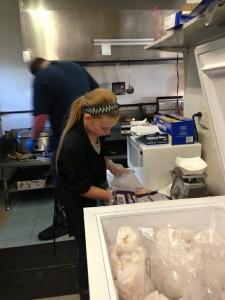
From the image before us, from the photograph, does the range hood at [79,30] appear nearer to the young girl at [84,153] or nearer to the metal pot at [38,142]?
the metal pot at [38,142]

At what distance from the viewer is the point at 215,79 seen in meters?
0.73

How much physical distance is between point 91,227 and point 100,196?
299 millimetres

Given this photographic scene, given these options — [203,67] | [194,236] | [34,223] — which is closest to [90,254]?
[194,236]

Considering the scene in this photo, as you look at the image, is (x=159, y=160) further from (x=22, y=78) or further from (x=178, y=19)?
(x=22, y=78)

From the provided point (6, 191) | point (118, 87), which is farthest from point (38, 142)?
point (118, 87)

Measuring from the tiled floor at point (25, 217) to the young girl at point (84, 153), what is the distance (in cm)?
104

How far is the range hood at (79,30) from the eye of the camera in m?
2.54

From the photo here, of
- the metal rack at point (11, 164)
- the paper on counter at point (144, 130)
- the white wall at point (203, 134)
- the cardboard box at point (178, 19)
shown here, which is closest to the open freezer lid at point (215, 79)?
the cardboard box at point (178, 19)

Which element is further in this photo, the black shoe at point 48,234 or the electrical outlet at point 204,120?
the black shoe at point 48,234

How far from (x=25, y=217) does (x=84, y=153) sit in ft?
5.29

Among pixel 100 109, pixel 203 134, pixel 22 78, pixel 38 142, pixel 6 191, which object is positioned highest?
pixel 22 78

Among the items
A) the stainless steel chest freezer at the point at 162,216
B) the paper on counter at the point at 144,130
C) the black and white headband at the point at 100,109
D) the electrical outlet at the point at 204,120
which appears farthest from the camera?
the paper on counter at the point at 144,130

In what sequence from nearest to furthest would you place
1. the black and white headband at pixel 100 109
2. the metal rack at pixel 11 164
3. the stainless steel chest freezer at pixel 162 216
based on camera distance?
1. the stainless steel chest freezer at pixel 162 216
2. the black and white headband at pixel 100 109
3. the metal rack at pixel 11 164

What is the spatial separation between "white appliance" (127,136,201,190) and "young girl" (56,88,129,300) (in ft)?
0.93
